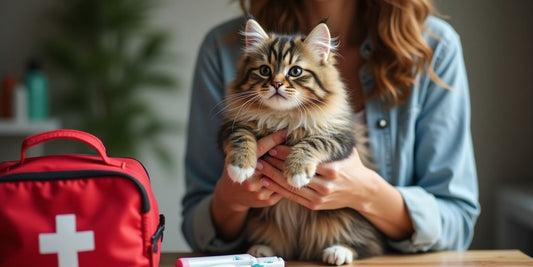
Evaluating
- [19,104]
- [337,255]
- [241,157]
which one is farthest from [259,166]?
[19,104]

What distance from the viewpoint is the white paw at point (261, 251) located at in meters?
1.37

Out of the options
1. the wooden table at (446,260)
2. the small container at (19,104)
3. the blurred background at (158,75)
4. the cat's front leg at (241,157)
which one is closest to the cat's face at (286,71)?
the cat's front leg at (241,157)

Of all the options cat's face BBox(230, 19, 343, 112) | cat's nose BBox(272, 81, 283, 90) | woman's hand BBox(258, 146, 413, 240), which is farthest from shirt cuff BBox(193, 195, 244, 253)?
cat's nose BBox(272, 81, 283, 90)

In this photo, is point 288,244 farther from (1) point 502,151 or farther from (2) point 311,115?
(1) point 502,151

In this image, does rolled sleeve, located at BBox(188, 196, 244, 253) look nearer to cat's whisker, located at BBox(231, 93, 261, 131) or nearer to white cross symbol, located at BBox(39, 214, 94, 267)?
cat's whisker, located at BBox(231, 93, 261, 131)

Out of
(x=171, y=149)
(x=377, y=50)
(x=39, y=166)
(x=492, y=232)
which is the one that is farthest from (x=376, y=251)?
(x=171, y=149)

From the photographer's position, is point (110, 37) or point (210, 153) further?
point (110, 37)

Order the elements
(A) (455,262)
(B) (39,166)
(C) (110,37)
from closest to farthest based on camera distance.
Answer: (B) (39,166) < (A) (455,262) < (C) (110,37)

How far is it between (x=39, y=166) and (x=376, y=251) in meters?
0.87

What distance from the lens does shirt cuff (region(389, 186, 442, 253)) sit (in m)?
1.41

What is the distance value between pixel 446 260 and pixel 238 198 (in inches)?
21.5

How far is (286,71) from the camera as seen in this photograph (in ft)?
4.23

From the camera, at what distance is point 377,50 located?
1671 mm

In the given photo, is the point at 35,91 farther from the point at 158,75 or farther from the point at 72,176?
the point at 72,176
